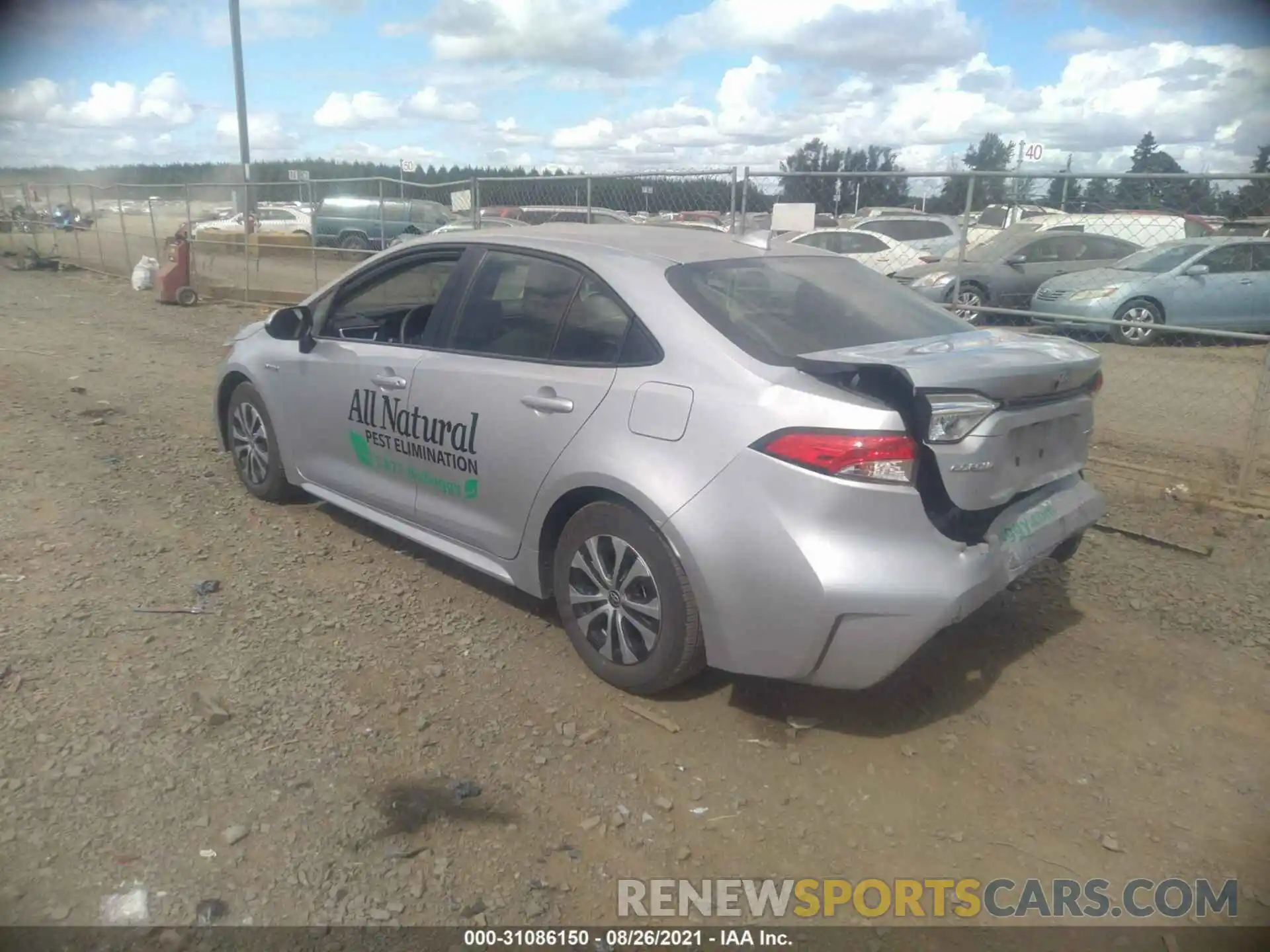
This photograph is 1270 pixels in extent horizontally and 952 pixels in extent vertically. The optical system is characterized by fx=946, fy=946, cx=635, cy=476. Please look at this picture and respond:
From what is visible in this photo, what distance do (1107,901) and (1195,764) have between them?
34.9 inches

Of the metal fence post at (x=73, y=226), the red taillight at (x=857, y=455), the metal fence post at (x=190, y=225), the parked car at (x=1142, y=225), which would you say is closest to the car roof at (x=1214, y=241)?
the parked car at (x=1142, y=225)

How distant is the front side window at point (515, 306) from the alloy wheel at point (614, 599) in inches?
32.8

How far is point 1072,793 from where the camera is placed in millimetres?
3029

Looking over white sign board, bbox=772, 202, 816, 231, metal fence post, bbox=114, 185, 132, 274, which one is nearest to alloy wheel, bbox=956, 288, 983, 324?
white sign board, bbox=772, 202, 816, 231

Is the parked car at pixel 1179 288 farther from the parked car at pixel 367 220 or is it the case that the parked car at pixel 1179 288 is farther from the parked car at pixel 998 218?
the parked car at pixel 367 220

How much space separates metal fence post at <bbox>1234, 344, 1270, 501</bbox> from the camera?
5.64 metres

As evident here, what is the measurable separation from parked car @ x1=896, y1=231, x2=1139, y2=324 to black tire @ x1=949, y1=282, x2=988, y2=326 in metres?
0.03

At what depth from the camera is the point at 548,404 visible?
3566 millimetres

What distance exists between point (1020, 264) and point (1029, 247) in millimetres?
218

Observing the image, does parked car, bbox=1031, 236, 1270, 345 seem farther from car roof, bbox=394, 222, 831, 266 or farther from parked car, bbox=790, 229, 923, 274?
car roof, bbox=394, 222, 831, 266

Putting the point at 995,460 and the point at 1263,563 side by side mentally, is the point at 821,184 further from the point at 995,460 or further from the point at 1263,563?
the point at 995,460

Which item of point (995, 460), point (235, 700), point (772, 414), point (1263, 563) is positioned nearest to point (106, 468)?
point (235, 700)

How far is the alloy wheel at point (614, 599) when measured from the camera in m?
3.34

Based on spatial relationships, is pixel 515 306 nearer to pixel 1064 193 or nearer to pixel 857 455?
pixel 857 455
